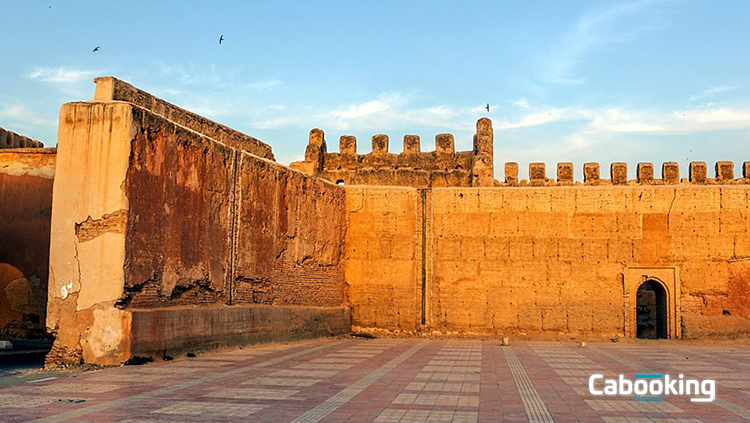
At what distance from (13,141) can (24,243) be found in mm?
5033

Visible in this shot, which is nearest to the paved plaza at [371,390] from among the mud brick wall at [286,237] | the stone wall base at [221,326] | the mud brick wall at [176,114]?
the stone wall base at [221,326]

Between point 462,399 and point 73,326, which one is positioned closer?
point 462,399

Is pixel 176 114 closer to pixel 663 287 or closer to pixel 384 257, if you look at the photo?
pixel 384 257

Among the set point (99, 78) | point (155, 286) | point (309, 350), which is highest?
point (99, 78)

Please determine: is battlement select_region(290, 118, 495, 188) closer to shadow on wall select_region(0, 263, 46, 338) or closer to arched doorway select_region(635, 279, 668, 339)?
arched doorway select_region(635, 279, 668, 339)

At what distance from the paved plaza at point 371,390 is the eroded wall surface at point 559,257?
4729mm

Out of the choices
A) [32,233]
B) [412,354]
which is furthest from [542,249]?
[32,233]

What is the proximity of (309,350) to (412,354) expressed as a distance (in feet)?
6.85

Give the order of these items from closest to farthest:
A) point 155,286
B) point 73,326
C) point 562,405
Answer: point 562,405 → point 73,326 → point 155,286

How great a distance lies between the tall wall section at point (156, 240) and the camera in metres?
10.2

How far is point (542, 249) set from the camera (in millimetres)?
18141

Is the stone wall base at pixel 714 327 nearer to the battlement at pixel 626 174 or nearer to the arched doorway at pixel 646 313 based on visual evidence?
the arched doorway at pixel 646 313

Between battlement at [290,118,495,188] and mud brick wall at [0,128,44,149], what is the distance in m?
9.33

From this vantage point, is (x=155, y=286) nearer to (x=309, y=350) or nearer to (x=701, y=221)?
(x=309, y=350)
